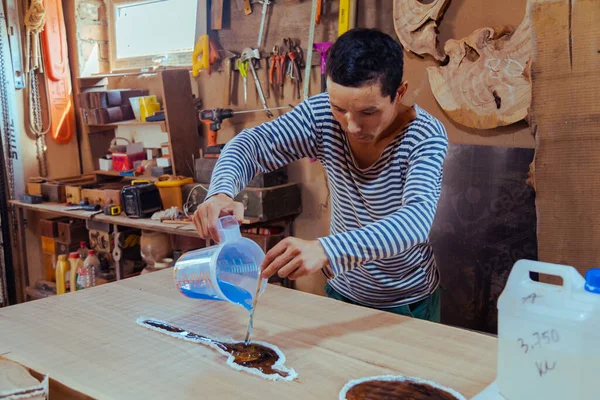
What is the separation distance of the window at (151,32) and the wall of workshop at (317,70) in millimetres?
390

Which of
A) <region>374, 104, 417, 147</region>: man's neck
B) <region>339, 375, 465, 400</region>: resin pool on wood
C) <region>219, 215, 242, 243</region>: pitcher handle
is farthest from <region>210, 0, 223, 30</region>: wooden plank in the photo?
<region>339, 375, 465, 400</region>: resin pool on wood

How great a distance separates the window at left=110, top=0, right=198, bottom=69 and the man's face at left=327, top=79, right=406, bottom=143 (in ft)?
8.79

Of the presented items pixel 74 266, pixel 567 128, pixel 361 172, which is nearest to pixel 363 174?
pixel 361 172

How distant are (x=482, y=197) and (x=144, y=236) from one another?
2.14 metres

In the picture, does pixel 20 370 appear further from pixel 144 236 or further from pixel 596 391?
pixel 144 236

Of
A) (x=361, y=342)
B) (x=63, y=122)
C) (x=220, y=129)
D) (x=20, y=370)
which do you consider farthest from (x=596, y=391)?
(x=63, y=122)

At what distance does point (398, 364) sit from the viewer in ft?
4.03

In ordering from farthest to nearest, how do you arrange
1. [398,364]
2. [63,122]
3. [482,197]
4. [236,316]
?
1. [63,122]
2. [482,197]
3. [236,316]
4. [398,364]

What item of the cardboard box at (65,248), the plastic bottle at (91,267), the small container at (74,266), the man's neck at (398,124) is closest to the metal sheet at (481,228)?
the man's neck at (398,124)

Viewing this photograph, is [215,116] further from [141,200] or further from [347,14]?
[347,14]

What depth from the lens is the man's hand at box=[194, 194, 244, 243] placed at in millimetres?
1496

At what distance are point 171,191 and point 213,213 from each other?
219 cm

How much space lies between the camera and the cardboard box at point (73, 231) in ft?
13.9

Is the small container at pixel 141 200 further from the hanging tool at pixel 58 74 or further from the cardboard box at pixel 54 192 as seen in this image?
the hanging tool at pixel 58 74
